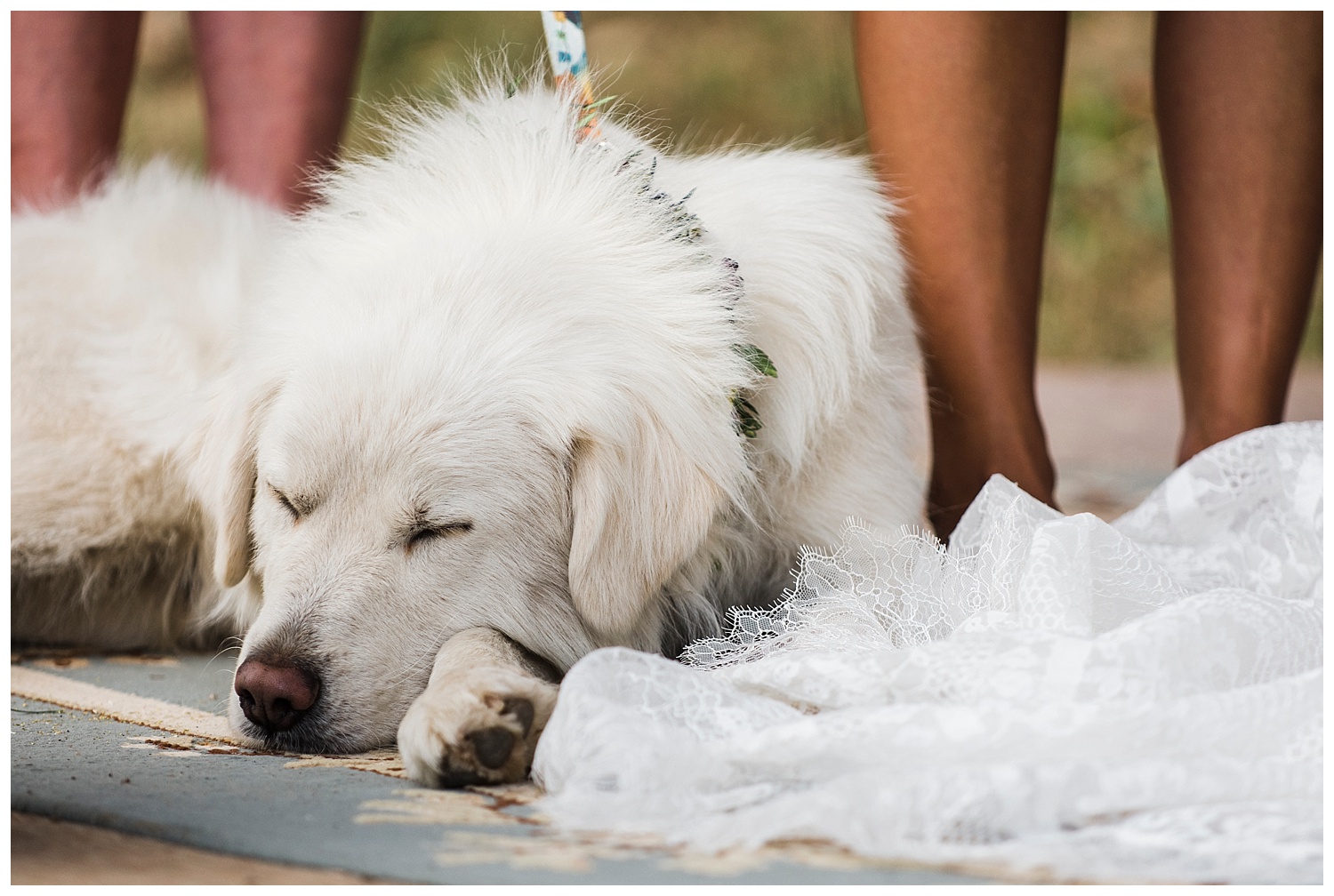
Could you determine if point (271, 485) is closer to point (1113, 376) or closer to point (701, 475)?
point (701, 475)

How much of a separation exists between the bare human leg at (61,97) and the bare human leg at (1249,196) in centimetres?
221

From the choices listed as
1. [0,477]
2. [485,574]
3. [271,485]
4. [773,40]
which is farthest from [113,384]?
[773,40]

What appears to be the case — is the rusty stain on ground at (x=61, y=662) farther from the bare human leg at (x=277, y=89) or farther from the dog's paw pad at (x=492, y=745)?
the bare human leg at (x=277, y=89)

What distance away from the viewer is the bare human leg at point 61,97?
2.59 metres

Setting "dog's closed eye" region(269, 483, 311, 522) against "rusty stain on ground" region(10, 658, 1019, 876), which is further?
"dog's closed eye" region(269, 483, 311, 522)

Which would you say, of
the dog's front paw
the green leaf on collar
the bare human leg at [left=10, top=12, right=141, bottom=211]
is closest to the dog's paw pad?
the dog's front paw

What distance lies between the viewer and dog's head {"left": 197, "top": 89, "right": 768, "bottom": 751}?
4.66 ft

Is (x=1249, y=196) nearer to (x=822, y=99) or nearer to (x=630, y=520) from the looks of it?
(x=630, y=520)

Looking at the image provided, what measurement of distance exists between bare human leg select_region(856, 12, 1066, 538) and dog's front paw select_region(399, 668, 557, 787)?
1.13m

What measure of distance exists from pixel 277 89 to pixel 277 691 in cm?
190

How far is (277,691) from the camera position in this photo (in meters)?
1.38

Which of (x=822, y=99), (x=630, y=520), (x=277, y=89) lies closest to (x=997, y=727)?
(x=630, y=520)

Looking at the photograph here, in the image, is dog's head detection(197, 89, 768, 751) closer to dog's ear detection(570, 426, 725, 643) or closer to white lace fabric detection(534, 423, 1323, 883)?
dog's ear detection(570, 426, 725, 643)

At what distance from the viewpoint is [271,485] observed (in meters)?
1.54
